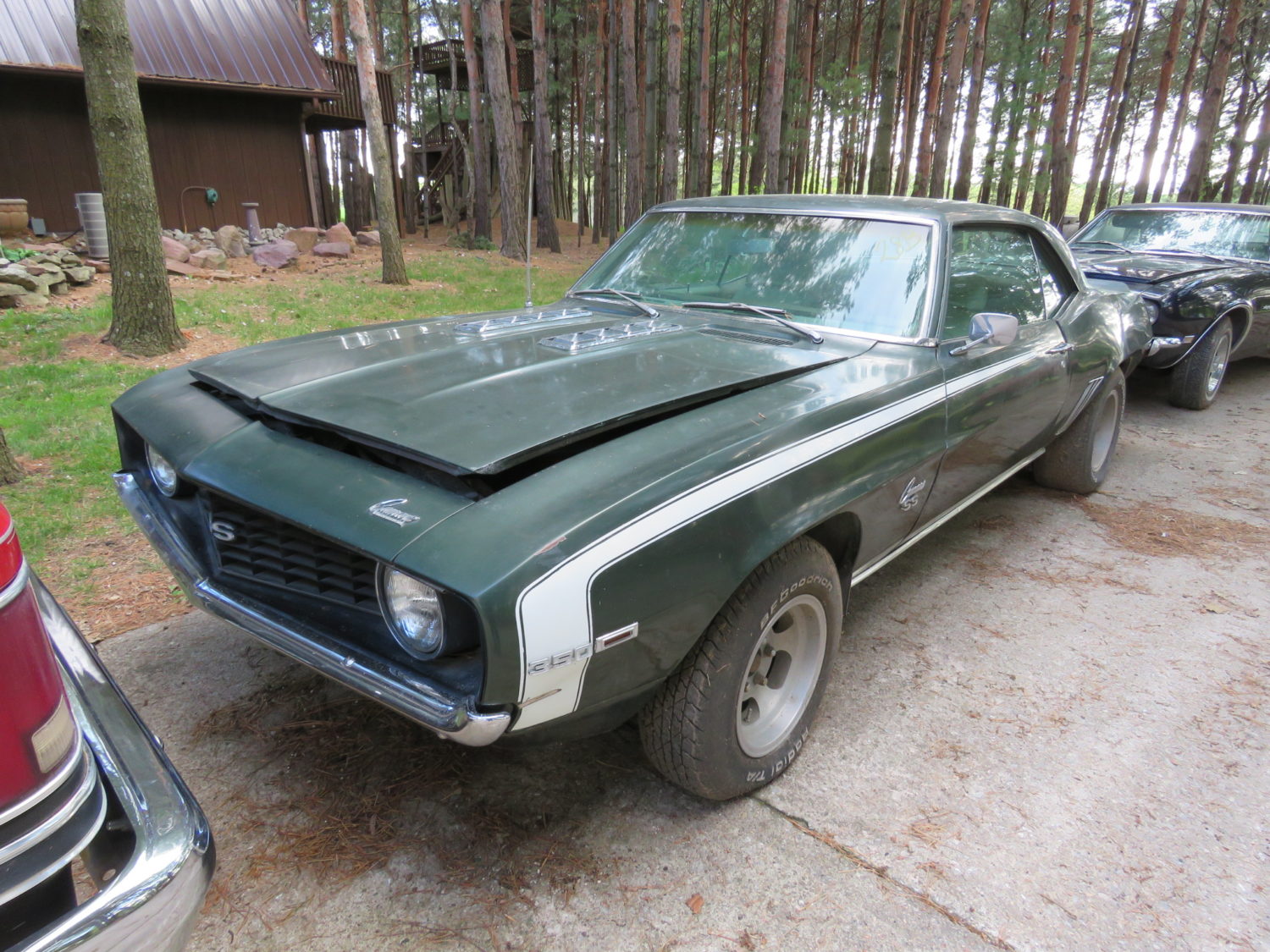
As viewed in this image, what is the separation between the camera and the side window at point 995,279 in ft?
9.89

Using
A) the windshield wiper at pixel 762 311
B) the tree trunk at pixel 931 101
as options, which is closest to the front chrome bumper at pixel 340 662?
the windshield wiper at pixel 762 311

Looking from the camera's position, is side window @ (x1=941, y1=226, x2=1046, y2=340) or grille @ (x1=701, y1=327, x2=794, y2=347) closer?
grille @ (x1=701, y1=327, x2=794, y2=347)

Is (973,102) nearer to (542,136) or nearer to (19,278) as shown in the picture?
(542,136)

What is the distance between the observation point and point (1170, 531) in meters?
4.05

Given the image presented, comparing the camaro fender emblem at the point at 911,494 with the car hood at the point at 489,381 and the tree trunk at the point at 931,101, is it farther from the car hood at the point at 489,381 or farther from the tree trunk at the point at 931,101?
the tree trunk at the point at 931,101

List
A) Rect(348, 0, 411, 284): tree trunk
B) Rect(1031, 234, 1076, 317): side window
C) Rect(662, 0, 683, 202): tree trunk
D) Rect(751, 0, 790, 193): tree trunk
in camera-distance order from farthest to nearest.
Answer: Rect(662, 0, 683, 202): tree trunk < Rect(751, 0, 790, 193): tree trunk < Rect(348, 0, 411, 284): tree trunk < Rect(1031, 234, 1076, 317): side window

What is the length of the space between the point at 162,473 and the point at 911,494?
7.47 feet

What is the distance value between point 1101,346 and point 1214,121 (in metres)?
13.0

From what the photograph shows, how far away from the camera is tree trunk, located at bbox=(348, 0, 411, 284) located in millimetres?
9609

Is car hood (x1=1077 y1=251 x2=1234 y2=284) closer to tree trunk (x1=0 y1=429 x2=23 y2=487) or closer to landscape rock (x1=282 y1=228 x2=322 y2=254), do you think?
tree trunk (x1=0 y1=429 x2=23 y2=487)

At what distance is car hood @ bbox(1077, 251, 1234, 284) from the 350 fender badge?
6.09 meters

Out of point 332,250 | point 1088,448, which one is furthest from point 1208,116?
point 332,250

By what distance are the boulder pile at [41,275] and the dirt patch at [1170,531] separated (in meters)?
8.99

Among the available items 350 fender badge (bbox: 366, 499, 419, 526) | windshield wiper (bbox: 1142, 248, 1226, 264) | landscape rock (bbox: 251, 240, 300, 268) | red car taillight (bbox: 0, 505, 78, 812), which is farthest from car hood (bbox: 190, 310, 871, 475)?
landscape rock (bbox: 251, 240, 300, 268)
